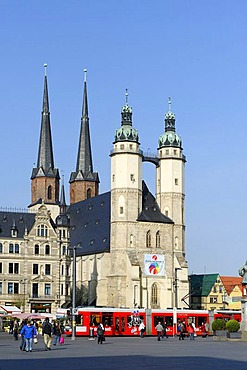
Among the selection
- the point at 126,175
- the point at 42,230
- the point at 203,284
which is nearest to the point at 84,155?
the point at 203,284

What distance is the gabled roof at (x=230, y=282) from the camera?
472 ft

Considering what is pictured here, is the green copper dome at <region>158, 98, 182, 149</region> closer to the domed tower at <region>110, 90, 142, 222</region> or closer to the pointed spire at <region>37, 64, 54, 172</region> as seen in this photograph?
the domed tower at <region>110, 90, 142, 222</region>

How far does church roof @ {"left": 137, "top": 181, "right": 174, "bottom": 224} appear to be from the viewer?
114 metres

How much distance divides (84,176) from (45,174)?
928 cm

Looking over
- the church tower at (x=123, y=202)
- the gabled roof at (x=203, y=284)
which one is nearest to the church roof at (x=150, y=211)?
the church tower at (x=123, y=202)

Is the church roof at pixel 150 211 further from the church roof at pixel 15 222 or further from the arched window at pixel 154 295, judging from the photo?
the church roof at pixel 15 222

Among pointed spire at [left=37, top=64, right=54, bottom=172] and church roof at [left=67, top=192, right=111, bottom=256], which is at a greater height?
pointed spire at [left=37, top=64, right=54, bottom=172]

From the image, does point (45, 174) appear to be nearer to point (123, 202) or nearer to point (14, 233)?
point (123, 202)

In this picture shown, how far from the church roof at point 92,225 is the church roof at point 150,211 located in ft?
20.7

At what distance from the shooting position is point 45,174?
13975 centimetres

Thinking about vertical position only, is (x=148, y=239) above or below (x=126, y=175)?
below

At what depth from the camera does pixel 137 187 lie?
114 m

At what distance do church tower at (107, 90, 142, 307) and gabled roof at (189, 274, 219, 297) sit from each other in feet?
97.9

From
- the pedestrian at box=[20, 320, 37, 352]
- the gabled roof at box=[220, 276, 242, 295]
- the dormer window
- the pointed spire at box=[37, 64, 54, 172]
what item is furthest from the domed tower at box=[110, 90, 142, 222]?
the pedestrian at box=[20, 320, 37, 352]
